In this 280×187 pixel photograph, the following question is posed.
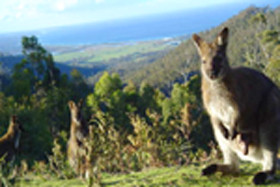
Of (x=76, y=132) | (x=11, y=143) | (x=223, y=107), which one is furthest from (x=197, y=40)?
(x=11, y=143)

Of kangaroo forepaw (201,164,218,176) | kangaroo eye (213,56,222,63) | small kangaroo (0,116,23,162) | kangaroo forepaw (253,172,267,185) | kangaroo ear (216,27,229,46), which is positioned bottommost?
kangaroo forepaw (253,172,267,185)

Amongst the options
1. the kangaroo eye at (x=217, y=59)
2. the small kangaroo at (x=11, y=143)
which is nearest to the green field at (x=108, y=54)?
the small kangaroo at (x=11, y=143)

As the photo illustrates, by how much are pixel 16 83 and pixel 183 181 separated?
85.4ft

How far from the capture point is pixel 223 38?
3.29 meters

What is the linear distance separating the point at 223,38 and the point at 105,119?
2228 mm

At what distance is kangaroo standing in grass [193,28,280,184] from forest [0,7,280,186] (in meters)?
1.37

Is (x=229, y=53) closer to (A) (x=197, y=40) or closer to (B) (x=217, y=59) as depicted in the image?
Result: (A) (x=197, y=40)

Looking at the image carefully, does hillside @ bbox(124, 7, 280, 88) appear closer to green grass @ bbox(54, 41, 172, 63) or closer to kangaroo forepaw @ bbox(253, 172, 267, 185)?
kangaroo forepaw @ bbox(253, 172, 267, 185)

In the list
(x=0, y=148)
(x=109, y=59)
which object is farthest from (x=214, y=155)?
(x=109, y=59)

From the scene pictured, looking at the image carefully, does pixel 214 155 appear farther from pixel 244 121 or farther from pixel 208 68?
pixel 208 68

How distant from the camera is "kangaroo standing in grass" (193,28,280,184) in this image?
3266 millimetres

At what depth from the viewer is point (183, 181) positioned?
3607 mm

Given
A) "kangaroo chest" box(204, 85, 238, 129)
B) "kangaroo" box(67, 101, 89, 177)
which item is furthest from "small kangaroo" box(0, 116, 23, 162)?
"kangaroo chest" box(204, 85, 238, 129)

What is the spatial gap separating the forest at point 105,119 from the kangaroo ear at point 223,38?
1.65m
